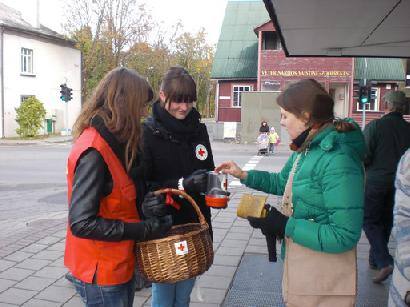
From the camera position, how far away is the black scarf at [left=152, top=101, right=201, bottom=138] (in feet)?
8.74

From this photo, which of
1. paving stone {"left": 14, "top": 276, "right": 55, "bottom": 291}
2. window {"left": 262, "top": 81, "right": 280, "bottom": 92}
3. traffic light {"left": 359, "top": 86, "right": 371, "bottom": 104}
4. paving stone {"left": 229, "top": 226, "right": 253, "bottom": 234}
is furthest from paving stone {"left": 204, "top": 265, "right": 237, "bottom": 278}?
window {"left": 262, "top": 81, "right": 280, "bottom": 92}

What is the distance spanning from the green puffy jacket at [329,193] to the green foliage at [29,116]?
84.7 ft

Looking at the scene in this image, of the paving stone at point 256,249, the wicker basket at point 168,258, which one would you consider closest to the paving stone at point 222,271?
the paving stone at point 256,249

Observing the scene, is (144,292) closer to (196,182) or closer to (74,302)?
(74,302)

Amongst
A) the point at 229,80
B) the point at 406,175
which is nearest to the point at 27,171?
the point at 406,175

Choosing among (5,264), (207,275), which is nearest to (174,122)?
(207,275)

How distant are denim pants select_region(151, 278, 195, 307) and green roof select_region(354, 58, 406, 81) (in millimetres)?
30055

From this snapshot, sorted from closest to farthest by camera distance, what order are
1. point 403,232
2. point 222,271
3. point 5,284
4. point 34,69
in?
point 403,232 → point 5,284 → point 222,271 → point 34,69

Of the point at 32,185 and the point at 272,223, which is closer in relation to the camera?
the point at 272,223

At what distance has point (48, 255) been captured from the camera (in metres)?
A: 5.16

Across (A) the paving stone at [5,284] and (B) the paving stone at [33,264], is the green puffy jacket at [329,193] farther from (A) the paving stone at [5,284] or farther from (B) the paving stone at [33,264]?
(B) the paving stone at [33,264]

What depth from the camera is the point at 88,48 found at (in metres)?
35.2

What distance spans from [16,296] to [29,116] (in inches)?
931

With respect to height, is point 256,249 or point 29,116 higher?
point 29,116
